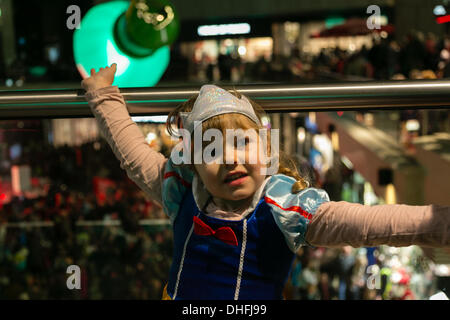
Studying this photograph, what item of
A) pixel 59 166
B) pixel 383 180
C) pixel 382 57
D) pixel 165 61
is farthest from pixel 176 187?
pixel 382 57

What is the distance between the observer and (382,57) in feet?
21.8

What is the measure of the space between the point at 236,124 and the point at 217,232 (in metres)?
0.17

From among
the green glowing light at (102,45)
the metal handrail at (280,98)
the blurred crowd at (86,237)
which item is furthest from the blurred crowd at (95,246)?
the metal handrail at (280,98)

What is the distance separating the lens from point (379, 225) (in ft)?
2.58

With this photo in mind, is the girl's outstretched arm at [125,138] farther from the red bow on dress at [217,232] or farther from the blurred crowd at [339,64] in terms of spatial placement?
the blurred crowd at [339,64]

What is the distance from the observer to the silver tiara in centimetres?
89

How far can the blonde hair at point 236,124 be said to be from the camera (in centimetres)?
89

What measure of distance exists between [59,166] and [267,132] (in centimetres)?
93

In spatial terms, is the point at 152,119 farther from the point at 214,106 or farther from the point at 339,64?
the point at 339,64

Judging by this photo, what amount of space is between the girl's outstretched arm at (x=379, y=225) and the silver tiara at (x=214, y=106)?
0.66 ft

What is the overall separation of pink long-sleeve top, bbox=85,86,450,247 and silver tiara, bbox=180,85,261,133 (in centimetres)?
12

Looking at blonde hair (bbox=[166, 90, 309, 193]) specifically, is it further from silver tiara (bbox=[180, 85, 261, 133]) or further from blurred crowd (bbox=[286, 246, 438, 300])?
blurred crowd (bbox=[286, 246, 438, 300])

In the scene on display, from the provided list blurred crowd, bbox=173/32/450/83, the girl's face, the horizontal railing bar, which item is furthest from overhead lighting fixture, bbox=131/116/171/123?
blurred crowd, bbox=173/32/450/83
